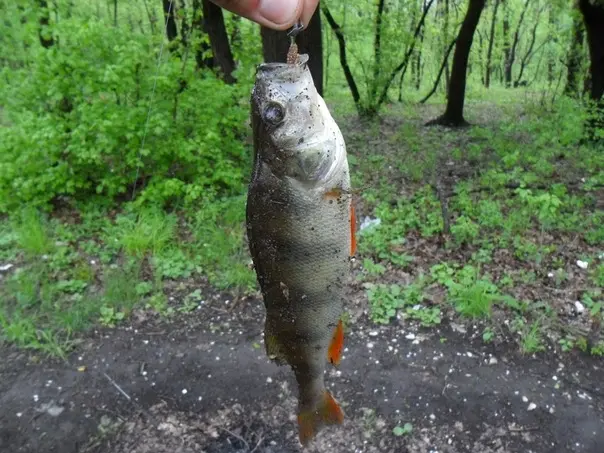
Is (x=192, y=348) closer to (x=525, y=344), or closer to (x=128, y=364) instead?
(x=128, y=364)

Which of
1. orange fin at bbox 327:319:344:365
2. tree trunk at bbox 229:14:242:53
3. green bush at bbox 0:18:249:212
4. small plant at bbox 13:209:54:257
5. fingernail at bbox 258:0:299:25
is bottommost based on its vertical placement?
small plant at bbox 13:209:54:257

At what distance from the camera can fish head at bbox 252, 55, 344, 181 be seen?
1.62 m

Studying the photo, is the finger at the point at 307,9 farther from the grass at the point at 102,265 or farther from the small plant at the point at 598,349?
the small plant at the point at 598,349

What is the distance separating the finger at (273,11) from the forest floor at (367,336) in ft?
9.55

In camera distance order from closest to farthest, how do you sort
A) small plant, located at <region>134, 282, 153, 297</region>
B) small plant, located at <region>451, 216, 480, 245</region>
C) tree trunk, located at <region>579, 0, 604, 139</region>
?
1. small plant, located at <region>134, 282, 153, 297</region>
2. small plant, located at <region>451, 216, 480, 245</region>
3. tree trunk, located at <region>579, 0, 604, 139</region>

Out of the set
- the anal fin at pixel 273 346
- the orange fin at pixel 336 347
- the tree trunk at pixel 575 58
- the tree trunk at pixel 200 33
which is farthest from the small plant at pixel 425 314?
the tree trunk at pixel 575 58

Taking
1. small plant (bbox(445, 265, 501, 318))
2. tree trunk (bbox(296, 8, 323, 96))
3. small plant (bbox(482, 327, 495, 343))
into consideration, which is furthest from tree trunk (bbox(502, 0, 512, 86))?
small plant (bbox(482, 327, 495, 343))

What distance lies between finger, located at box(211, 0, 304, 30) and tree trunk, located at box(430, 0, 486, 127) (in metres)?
8.34

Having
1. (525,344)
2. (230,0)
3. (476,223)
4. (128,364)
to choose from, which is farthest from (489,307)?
(230,0)

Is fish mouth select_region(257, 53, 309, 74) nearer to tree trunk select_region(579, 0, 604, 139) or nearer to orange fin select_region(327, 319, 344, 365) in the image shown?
orange fin select_region(327, 319, 344, 365)

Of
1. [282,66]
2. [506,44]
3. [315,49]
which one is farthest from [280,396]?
[506,44]

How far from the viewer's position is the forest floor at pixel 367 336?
3553 millimetres

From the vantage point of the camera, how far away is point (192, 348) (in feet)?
14.2

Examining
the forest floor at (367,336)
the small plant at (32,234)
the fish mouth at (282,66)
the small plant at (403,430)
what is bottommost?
the small plant at (403,430)
